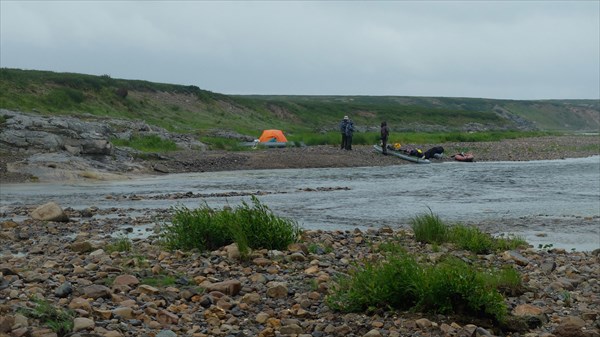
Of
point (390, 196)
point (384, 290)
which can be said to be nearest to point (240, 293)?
point (384, 290)

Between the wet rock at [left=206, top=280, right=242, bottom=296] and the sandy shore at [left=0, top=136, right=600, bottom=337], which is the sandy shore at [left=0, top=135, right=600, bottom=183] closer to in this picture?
the sandy shore at [left=0, top=136, right=600, bottom=337]

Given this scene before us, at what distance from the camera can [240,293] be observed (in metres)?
9.25

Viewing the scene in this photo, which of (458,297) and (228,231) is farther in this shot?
(228,231)

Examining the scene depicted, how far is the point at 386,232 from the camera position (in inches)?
603

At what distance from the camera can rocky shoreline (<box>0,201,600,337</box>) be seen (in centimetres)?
788

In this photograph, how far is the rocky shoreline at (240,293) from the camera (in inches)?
310

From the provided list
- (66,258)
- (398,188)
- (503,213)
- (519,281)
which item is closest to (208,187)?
(398,188)

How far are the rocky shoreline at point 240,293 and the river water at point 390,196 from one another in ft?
9.74

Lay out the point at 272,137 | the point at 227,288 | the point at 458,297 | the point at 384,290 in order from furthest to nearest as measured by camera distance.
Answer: the point at 272,137 < the point at 227,288 < the point at 384,290 < the point at 458,297

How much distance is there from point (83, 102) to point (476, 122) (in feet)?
234

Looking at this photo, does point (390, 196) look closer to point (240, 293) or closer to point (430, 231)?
point (430, 231)

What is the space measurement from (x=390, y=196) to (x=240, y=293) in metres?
17.1

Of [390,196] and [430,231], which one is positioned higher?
[430,231]

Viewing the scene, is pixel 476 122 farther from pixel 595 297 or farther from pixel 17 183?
pixel 595 297
